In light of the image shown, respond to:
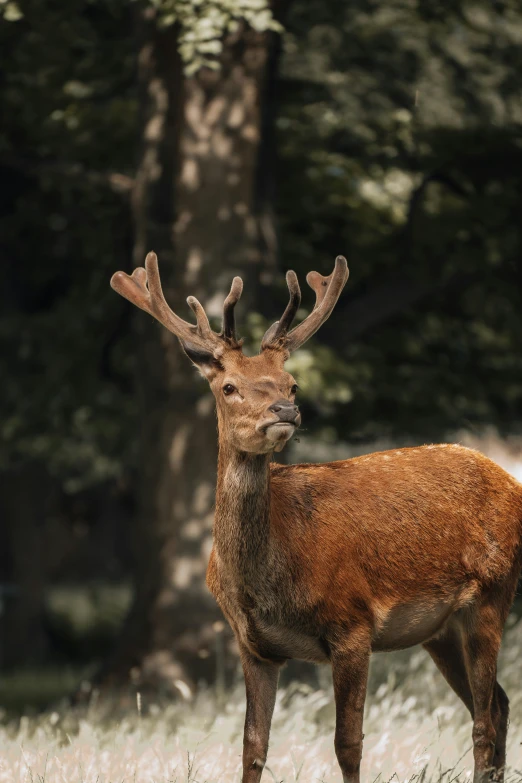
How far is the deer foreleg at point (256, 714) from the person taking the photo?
A: 20.0ft

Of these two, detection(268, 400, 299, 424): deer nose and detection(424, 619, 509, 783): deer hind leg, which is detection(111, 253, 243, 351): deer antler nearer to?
detection(268, 400, 299, 424): deer nose

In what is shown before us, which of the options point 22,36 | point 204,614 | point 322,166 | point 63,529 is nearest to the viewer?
point 204,614

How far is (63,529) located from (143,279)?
1220 inches

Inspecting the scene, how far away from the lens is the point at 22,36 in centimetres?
1277

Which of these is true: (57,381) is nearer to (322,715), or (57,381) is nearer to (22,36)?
(22,36)

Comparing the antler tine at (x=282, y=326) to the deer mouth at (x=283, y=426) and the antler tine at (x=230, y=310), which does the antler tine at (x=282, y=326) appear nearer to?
the antler tine at (x=230, y=310)

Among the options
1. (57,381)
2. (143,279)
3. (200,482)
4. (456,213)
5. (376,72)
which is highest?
(143,279)

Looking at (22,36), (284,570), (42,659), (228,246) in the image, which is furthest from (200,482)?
(42,659)

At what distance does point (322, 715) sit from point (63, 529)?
1102 inches

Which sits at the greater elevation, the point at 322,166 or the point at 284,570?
the point at 284,570

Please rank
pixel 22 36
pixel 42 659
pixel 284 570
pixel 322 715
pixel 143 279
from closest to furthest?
pixel 284 570, pixel 143 279, pixel 322 715, pixel 22 36, pixel 42 659

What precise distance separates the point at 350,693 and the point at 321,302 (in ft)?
→ 6.13

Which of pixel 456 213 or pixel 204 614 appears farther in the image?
pixel 456 213

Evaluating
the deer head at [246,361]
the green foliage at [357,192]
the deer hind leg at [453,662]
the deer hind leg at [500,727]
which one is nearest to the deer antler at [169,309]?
the deer head at [246,361]
